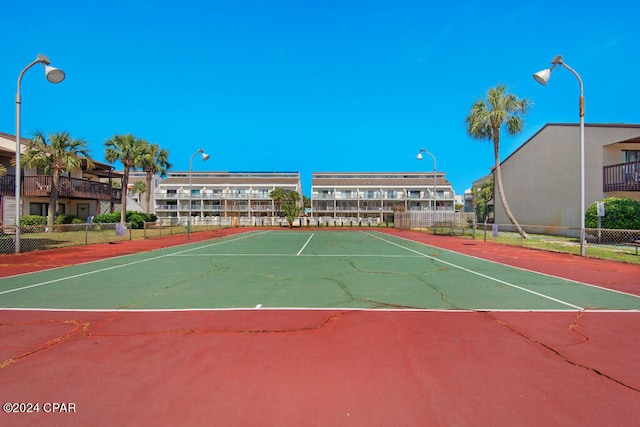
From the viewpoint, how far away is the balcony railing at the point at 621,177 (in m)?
21.3

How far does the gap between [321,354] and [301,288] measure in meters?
3.89

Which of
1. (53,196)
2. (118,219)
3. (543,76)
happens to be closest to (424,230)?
(543,76)

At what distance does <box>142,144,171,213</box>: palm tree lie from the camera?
40.8m

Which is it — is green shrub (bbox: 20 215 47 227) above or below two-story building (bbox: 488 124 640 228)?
below

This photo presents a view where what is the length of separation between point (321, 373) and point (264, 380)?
0.65 meters

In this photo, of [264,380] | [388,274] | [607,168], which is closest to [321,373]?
[264,380]

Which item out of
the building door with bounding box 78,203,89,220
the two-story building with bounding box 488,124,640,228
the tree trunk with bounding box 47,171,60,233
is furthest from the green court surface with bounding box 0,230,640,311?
the building door with bounding box 78,203,89,220

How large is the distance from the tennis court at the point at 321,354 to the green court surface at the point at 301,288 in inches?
3.3

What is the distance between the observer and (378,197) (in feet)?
244

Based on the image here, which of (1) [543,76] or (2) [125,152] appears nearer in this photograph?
(1) [543,76]

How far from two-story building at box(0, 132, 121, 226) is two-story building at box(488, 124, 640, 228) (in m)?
44.4

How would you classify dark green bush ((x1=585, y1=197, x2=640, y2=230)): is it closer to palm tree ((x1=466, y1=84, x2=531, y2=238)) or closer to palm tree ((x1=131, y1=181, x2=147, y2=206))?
palm tree ((x1=466, y1=84, x2=531, y2=238))

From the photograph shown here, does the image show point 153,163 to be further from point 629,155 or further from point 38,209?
point 629,155

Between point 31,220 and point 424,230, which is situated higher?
point 31,220
